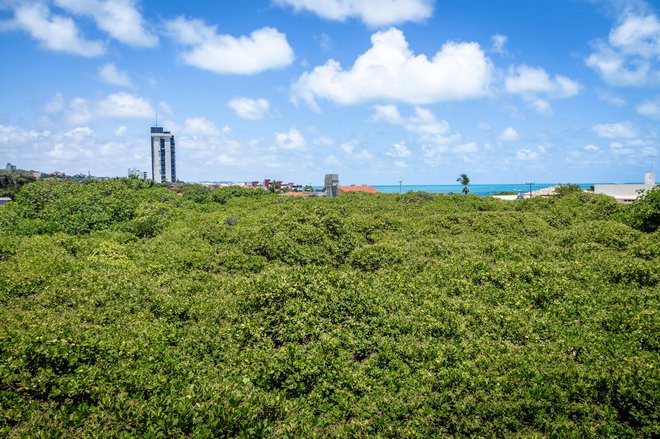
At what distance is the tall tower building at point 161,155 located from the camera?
182875 millimetres

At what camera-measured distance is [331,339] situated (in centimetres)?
913

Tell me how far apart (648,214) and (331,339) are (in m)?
19.9

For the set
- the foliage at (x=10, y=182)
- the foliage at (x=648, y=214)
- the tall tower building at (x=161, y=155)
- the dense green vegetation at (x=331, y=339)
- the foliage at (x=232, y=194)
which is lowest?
the dense green vegetation at (x=331, y=339)

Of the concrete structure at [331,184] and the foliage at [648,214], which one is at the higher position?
the concrete structure at [331,184]

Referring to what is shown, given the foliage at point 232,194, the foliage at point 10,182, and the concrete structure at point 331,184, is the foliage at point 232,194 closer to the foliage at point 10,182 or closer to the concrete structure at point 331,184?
the concrete structure at point 331,184

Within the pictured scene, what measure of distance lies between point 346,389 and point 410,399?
1.23m

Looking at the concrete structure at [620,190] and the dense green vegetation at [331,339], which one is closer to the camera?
the dense green vegetation at [331,339]

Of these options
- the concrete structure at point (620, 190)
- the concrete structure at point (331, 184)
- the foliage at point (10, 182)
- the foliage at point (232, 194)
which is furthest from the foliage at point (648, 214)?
the foliage at point (10, 182)

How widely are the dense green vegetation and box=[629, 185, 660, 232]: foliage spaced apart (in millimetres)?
4287

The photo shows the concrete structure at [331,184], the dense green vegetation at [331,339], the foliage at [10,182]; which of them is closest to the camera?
the dense green vegetation at [331,339]

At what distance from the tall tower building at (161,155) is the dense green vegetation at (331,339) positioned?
180 metres

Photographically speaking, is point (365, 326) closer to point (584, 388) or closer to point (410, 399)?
point (410, 399)

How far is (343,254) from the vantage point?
17484mm

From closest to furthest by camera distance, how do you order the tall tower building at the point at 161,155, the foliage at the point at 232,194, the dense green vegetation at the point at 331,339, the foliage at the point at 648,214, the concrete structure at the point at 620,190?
1. the dense green vegetation at the point at 331,339
2. the foliage at the point at 648,214
3. the foliage at the point at 232,194
4. the concrete structure at the point at 620,190
5. the tall tower building at the point at 161,155
